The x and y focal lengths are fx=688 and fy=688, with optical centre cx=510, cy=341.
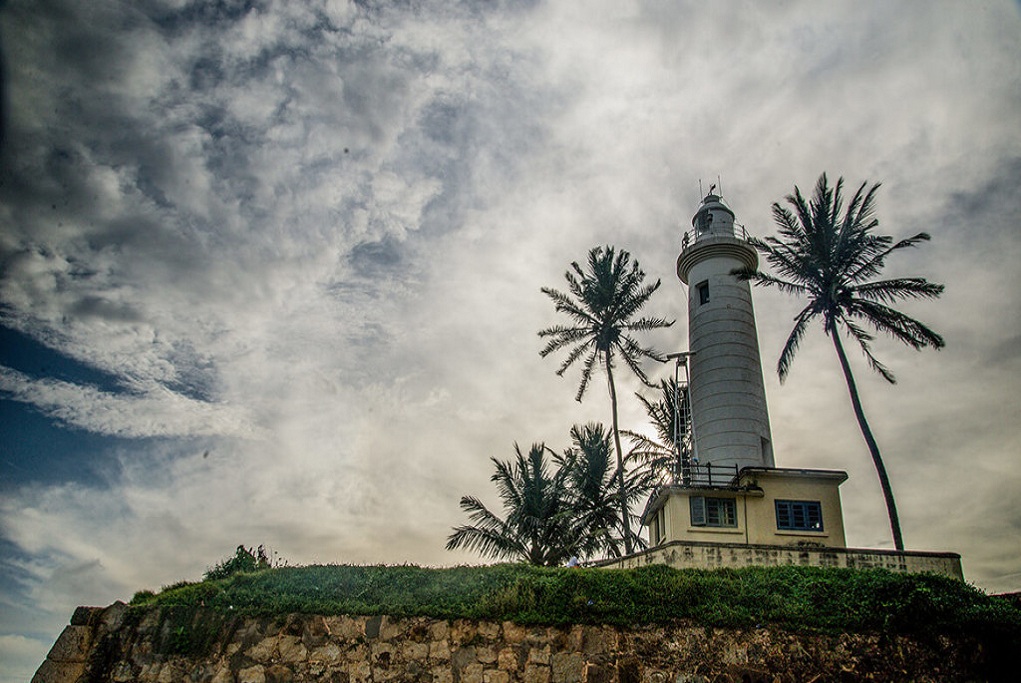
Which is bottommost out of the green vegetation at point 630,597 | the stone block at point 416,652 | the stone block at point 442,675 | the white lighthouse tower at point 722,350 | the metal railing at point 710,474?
the stone block at point 442,675

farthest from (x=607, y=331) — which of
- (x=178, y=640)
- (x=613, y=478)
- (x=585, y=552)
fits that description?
(x=178, y=640)

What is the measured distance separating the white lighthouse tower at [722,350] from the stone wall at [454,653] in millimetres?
10626

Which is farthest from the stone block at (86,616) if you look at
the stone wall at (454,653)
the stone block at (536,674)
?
the stone block at (536,674)

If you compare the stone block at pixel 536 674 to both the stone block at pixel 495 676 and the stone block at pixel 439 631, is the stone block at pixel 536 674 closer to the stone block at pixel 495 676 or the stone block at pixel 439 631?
the stone block at pixel 495 676

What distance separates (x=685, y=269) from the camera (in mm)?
28719

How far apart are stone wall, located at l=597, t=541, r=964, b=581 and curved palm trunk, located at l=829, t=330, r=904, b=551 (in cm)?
117

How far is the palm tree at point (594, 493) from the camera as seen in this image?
2881cm

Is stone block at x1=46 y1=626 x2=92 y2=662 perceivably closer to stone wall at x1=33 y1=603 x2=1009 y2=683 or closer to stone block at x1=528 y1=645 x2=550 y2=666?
stone wall at x1=33 y1=603 x2=1009 y2=683

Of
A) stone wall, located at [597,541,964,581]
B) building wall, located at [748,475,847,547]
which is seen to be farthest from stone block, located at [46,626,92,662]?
building wall, located at [748,475,847,547]

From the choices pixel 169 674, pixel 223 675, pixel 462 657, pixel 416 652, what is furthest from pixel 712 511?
pixel 169 674

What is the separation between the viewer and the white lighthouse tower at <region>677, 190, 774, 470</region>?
79.7 ft

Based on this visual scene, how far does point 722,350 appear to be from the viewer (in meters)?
25.8

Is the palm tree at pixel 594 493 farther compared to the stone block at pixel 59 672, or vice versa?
the palm tree at pixel 594 493

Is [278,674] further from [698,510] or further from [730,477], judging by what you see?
[730,477]
